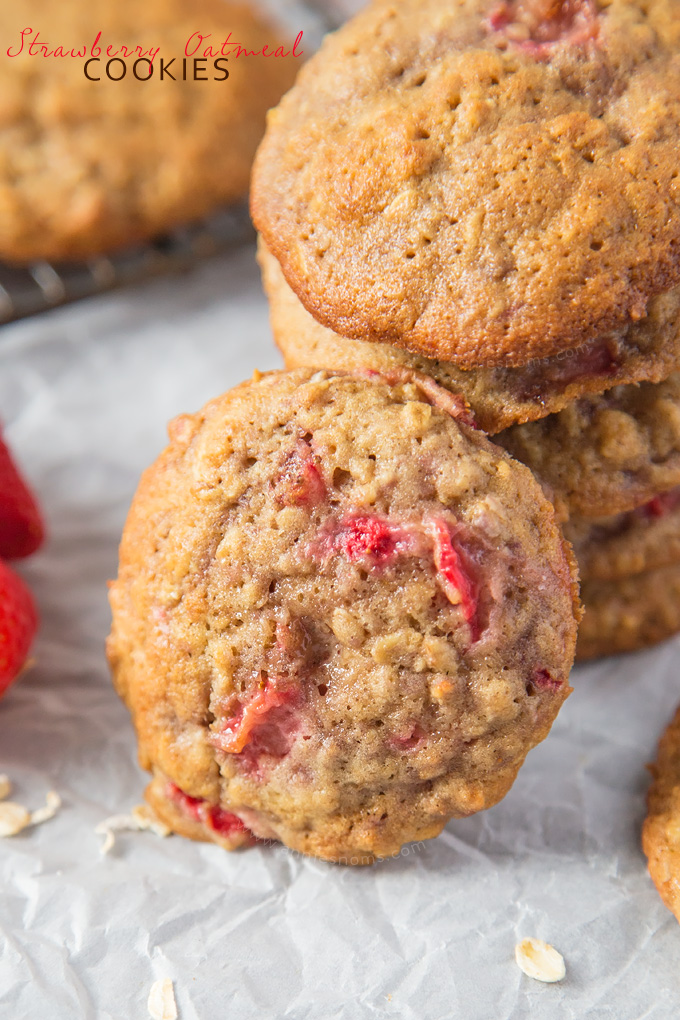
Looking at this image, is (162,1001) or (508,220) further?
(162,1001)

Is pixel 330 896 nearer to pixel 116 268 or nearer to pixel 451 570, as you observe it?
pixel 451 570

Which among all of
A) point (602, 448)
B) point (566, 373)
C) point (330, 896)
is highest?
point (566, 373)

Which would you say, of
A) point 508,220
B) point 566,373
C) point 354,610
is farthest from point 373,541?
point 508,220

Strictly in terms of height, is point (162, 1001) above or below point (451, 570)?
below

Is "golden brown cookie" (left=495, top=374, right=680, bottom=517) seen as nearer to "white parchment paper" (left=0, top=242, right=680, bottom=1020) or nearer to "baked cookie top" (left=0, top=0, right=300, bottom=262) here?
"white parchment paper" (left=0, top=242, right=680, bottom=1020)

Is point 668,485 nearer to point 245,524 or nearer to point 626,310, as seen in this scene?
point 626,310

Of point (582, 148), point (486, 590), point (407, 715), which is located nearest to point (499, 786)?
point (407, 715)
